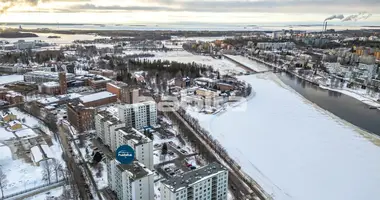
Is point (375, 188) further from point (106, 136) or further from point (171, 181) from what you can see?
point (106, 136)

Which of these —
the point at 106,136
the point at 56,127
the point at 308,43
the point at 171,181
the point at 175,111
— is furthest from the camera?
the point at 308,43

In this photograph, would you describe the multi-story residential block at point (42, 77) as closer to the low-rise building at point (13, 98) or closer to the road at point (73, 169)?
the low-rise building at point (13, 98)

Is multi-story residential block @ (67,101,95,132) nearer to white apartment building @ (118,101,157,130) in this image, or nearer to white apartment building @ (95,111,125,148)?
white apartment building @ (95,111,125,148)

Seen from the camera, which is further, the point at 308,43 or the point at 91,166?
the point at 308,43

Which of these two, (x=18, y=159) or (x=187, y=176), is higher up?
(x=187, y=176)

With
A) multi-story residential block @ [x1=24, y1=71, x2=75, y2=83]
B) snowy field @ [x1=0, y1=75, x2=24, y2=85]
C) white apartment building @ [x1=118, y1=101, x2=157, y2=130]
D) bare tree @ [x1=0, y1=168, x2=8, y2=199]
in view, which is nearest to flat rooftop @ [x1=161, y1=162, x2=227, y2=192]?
bare tree @ [x1=0, y1=168, x2=8, y2=199]

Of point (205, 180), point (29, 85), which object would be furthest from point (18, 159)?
point (29, 85)

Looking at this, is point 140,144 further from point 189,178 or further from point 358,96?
point 358,96

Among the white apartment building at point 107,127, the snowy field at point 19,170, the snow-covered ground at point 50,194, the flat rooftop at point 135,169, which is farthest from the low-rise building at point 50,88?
the flat rooftop at point 135,169
